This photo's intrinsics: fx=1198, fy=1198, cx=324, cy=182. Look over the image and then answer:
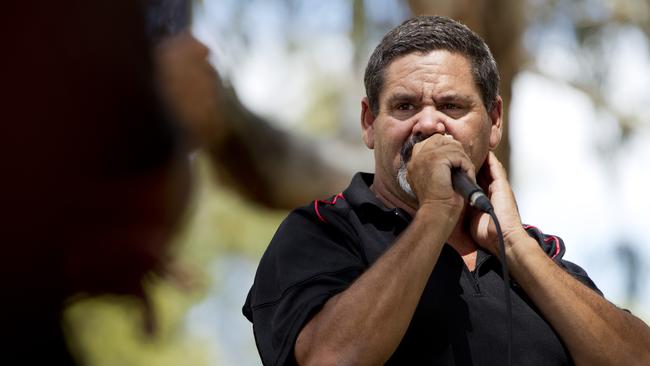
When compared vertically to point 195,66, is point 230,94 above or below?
above

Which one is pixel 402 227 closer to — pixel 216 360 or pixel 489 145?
pixel 489 145

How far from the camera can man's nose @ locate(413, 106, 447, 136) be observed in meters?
2.14

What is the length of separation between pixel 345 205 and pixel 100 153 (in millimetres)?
472

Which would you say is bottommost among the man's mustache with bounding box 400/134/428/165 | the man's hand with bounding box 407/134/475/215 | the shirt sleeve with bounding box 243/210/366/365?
the shirt sleeve with bounding box 243/210/366/365

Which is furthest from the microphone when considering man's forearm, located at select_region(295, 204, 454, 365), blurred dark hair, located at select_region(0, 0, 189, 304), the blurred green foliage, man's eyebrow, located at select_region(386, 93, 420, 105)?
the blurred green foliage

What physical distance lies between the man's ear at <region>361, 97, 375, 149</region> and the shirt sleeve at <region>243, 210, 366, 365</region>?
25 cm

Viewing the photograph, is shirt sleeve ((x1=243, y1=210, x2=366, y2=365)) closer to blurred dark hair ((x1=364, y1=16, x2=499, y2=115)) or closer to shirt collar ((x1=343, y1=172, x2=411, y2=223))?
shirt collar ((x1=343, y1=172, x2=411, y2=223))

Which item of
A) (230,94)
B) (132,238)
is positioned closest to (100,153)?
(132,238)

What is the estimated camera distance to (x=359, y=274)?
2045 millimetres

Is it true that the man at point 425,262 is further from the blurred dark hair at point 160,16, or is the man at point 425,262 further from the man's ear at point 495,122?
the blurred dark hair at point 160,16

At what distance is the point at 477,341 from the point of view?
201cm

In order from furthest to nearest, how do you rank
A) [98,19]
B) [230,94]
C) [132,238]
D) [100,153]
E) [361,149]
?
1. [361,149]
2. [230,94]
3. [132,238]
4. [100,153]
5. [98,19]

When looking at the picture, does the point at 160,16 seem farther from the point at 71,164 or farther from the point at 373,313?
the point at 373,313

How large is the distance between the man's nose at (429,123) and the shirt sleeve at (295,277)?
23cm
